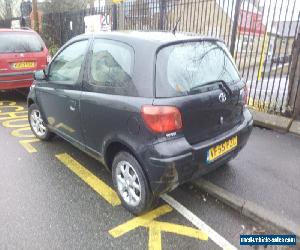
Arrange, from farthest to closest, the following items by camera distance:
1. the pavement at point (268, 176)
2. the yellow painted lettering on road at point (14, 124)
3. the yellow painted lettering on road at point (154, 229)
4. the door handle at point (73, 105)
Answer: the yellow painted lettering on road at point (14, 124)
the door handle at point (73, 105)
the pavement at point (268, 176)
the yellow painted lettering on road at point (154, 229)

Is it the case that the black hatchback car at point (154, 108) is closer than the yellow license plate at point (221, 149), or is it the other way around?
the black hatchback car at point (154, 108)

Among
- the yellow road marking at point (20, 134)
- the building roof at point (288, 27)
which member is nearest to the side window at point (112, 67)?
the yellow road marking at point (20, 134)

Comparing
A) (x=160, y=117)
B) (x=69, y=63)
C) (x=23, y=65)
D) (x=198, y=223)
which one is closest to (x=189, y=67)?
(x=160, y=117)

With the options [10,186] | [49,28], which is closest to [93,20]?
[49,28]

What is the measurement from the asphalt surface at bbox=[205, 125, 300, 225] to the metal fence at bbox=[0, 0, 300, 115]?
1.14 meters

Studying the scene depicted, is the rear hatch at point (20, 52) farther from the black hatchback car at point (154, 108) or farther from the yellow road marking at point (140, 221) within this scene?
the yellow road marking at point (140, 221)

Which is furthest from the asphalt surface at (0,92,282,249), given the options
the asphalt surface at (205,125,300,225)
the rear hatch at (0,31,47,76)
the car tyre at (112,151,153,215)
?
the rear hatch at (0,31,47,76)

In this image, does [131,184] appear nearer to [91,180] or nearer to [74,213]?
[74,213]

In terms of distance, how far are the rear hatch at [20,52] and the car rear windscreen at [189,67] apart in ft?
17.8

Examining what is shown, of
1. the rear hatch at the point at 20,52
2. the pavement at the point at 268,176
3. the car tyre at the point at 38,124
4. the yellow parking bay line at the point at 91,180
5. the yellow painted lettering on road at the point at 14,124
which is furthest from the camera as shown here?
the rear hatch at the point at 20,52

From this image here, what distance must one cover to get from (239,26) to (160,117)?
487cm

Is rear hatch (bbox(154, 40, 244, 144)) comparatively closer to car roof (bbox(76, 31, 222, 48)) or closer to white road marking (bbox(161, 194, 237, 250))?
car roof (bbox(76, 31, 222, 48))

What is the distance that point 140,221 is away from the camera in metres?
3.19

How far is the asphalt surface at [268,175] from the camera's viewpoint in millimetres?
3404
